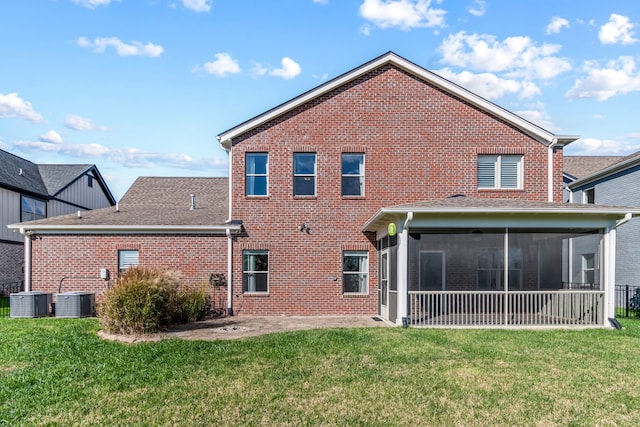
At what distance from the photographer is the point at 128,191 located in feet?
72.1

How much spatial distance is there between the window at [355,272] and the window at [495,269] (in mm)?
4029

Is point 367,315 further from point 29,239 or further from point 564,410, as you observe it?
point 29,239

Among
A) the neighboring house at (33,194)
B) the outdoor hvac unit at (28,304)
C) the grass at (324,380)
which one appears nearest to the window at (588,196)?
the grass at (324,380)

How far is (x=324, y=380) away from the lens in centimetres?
758

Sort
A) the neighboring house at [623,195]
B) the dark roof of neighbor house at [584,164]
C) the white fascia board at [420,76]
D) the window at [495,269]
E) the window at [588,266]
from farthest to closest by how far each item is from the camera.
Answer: the dark roof of neighbor house at [584,164] < the window at [588,266] < the neighboring house at [623,195] < the window at [495,269] < the white fascia board at [420,76]

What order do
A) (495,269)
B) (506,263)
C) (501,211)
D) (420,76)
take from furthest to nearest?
(495,269), (420,76), (506,263), (501,211)

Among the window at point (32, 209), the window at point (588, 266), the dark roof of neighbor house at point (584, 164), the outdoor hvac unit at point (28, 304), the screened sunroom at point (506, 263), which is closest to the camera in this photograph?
the screened sunroom at point (506, 263)

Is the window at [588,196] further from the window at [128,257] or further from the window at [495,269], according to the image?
the window at [128,257]

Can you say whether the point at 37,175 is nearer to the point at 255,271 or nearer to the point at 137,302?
the point at 255,271

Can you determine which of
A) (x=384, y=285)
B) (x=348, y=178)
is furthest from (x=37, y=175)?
(x=384, y=285)

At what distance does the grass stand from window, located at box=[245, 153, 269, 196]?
624 centimetres

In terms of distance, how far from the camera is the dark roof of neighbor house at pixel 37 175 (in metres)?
26.8

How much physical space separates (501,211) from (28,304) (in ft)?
44.4

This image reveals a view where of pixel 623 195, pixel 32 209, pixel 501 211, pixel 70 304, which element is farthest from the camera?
pixel 32 209
